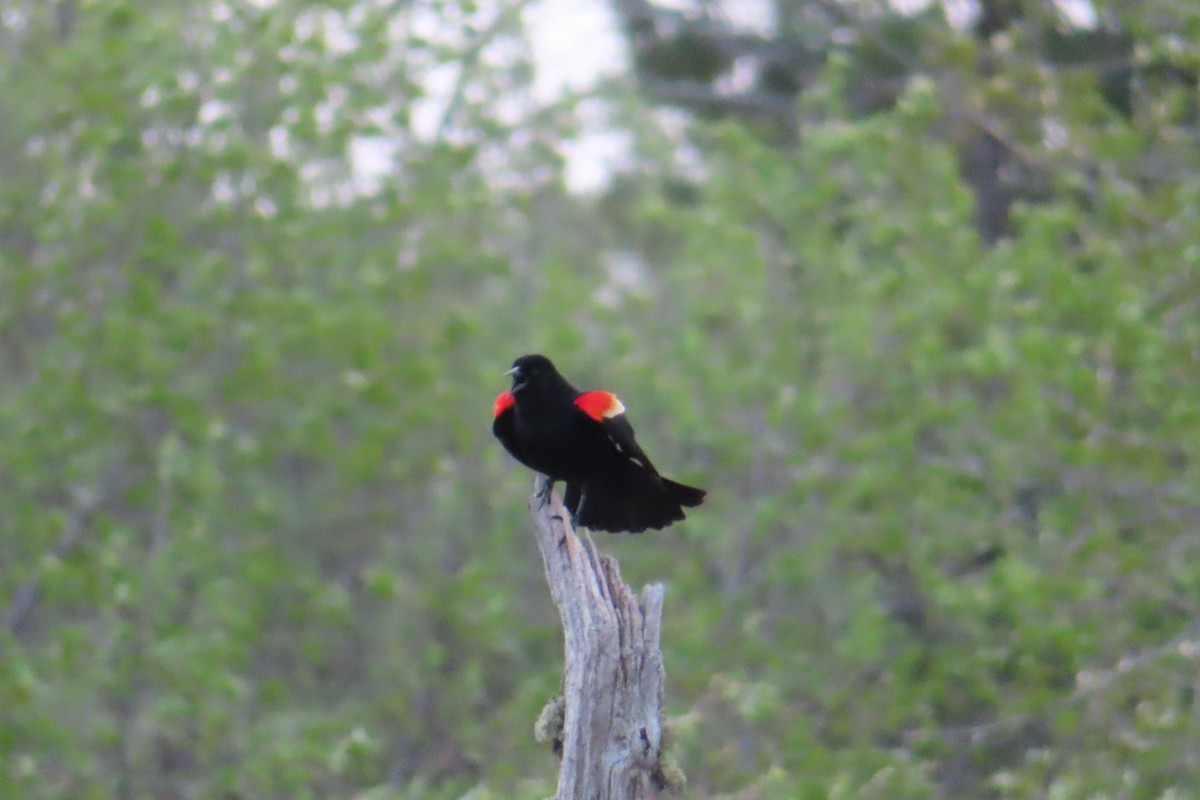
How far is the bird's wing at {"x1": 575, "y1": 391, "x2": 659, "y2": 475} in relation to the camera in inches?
208

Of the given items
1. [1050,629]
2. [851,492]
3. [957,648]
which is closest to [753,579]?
[851,492]

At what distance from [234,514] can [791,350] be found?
15.8 feet

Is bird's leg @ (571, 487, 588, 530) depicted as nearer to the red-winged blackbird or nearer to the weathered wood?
the red-winged blackbird

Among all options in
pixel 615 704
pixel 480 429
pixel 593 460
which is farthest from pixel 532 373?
pixel 480 429

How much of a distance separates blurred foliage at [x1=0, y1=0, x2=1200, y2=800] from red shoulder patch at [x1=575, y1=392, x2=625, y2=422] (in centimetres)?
375

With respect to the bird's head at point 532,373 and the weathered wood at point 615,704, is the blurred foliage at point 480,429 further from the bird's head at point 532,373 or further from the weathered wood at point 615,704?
the weathered wood at point 615,704

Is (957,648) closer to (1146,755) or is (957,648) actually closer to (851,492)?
(851,492)

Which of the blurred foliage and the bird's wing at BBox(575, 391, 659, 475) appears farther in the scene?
the blurred foliage

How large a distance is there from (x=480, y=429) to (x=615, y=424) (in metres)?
8.54

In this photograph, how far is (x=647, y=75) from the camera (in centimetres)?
1398

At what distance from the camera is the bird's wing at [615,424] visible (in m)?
5.29

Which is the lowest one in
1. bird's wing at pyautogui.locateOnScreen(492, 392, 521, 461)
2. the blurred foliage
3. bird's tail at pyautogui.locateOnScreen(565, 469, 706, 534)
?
the blurred foliage

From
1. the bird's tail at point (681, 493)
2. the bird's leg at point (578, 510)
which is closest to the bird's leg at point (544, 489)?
the bird's leg at point (578, 510)

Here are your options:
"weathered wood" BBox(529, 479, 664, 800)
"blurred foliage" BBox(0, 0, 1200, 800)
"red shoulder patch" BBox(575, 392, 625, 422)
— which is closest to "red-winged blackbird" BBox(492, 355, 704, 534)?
"red shoulder patch" BBox(575, 392, 625, 422)
